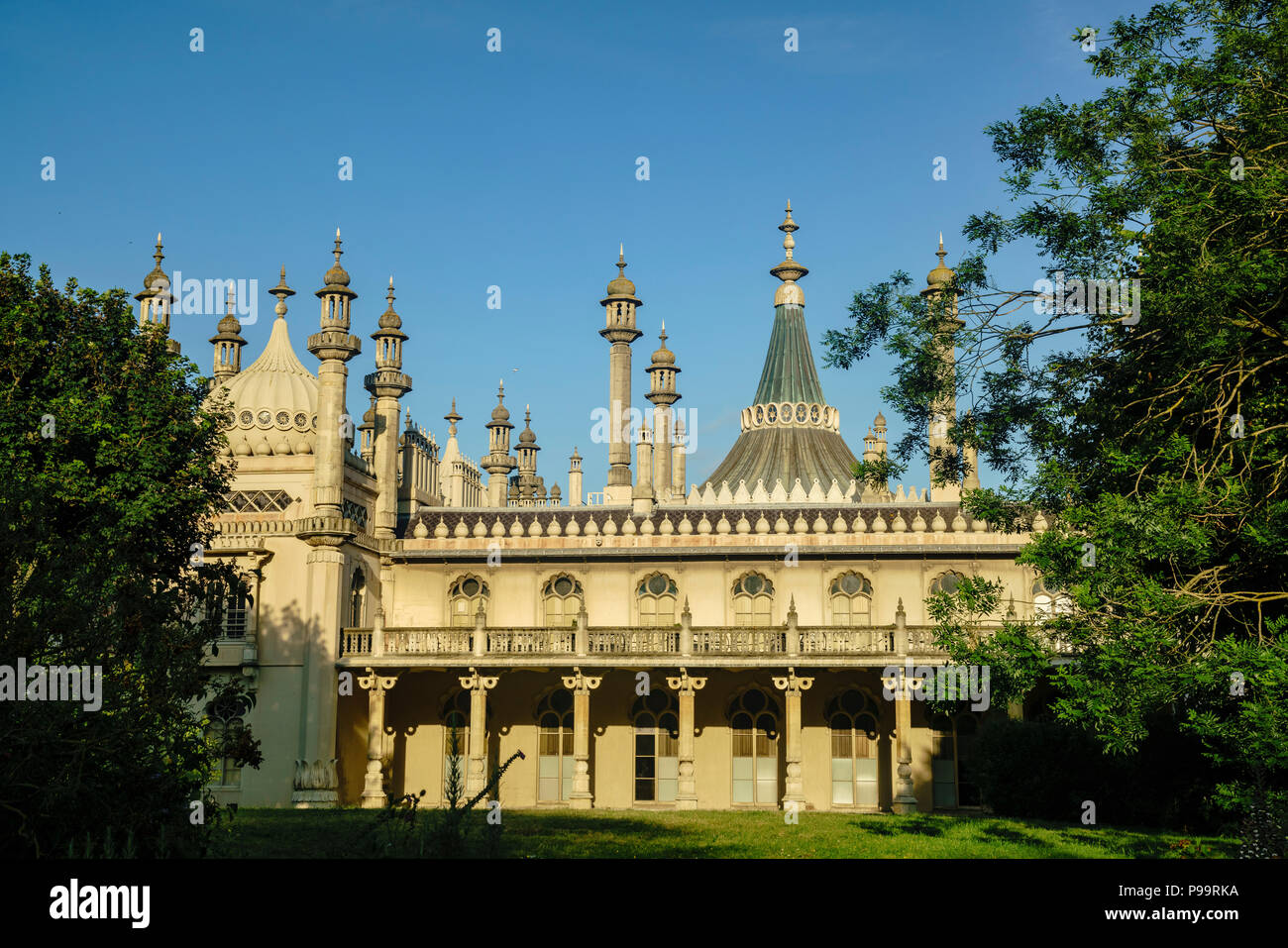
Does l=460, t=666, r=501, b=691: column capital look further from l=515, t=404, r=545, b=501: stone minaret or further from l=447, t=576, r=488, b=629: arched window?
l=515, t=404, r=545, b=501: stone minaret

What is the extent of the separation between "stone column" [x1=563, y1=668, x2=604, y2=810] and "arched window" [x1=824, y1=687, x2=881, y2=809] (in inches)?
265

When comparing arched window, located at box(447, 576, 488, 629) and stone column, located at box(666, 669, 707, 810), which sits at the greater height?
arched window, located at box(447, 576, 488, 629)

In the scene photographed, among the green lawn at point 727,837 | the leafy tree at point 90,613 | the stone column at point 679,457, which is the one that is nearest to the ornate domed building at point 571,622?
the green lawn at point 727,837

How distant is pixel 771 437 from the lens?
48469 mm

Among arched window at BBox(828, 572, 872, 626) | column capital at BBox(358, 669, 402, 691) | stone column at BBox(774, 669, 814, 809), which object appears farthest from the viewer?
arched window at BBox(828, 572, 872, 626)

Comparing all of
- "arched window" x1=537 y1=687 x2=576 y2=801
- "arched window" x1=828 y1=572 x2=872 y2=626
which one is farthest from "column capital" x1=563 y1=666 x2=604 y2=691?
"arched window" x1=828 y1=572 x2=872 y2=626

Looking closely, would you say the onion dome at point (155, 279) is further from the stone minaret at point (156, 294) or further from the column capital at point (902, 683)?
the column capital at point (902, 683)

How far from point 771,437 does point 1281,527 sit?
109 ft

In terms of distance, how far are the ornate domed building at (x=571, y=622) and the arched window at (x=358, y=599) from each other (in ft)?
0.30

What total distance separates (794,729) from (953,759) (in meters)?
4.82

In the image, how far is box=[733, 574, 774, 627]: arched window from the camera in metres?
36.0

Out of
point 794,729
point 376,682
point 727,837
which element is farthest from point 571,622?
point 727,837
